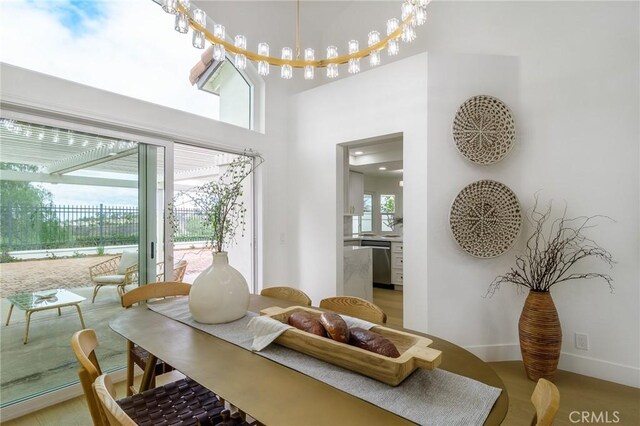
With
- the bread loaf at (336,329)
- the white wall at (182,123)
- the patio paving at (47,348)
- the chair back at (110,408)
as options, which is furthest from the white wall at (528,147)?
the patio paving at (47,348)

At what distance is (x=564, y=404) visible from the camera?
2.19 m

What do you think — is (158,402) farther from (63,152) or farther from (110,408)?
(63,152)

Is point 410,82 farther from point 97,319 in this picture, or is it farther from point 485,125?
point 97,319

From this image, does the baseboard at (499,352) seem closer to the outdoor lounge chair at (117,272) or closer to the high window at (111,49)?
the outdoor lounge chair at (117,272)

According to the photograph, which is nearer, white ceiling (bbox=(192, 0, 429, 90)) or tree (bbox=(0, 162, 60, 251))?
tree (bbox=(0, 162, 60, 251))

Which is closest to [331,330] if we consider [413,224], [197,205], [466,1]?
[197,205]

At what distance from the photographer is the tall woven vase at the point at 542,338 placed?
7.81 ft

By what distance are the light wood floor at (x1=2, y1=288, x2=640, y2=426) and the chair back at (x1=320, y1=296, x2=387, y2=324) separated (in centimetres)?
121

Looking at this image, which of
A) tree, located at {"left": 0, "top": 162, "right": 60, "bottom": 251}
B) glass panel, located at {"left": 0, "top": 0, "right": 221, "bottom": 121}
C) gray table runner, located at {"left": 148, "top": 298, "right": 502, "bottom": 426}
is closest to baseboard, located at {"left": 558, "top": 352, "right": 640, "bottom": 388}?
gray table runner, located at {"left": 148, "top": 298, "right": 502, "bottom": 426}

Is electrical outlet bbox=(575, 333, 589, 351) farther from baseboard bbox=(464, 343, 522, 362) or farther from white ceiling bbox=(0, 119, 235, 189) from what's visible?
white ceiling bbox=(0, 119, 235, 189)

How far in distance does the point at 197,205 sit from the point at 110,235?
1.51 metres

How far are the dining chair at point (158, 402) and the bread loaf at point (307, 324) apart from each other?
18.9 inches

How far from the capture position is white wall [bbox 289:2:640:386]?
249 centimetres

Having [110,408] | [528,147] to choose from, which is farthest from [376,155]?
[110,408]
